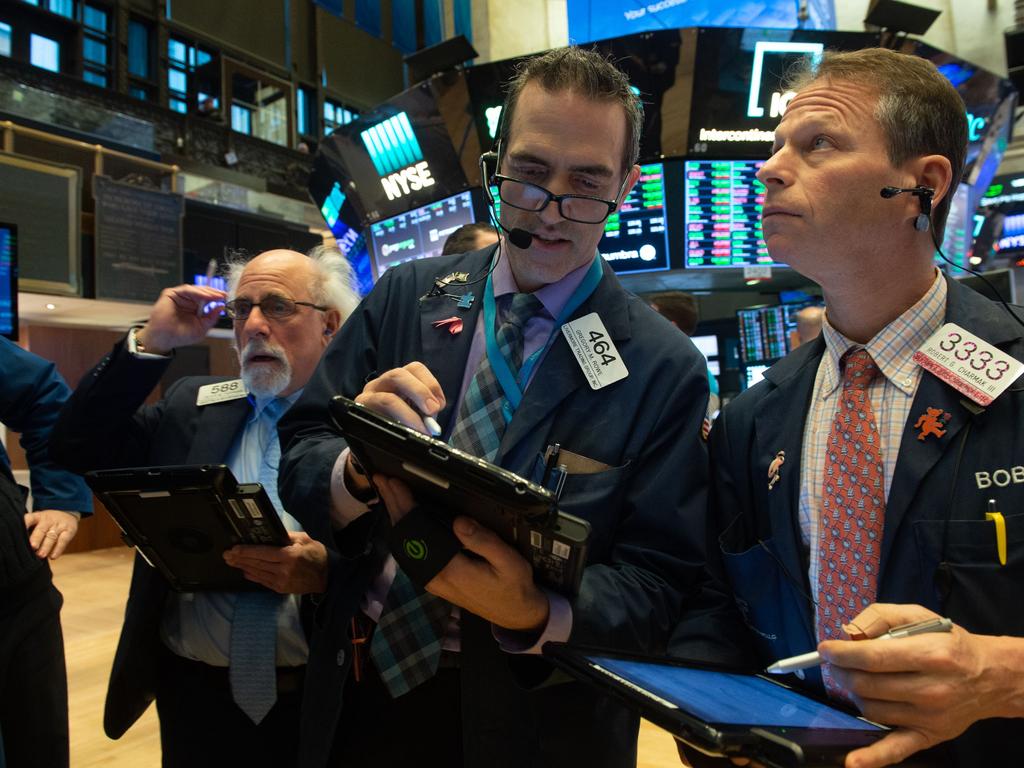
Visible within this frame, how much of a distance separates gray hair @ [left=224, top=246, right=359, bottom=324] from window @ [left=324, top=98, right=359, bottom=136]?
15.2 m

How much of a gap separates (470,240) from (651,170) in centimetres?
160

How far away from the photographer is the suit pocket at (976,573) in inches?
42.1

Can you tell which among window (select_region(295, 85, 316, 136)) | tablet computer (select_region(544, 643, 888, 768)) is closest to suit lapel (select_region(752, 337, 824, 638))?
tablet computer (select_region(544, 643, 888, 768))

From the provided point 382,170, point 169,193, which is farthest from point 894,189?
point 169,193

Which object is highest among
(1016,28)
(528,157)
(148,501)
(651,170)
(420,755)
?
(1016,28)

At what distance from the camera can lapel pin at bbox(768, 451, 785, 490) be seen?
4.33 feet

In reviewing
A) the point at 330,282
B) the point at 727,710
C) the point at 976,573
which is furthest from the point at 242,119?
the point at 727,710

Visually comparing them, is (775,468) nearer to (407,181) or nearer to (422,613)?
(422,613)

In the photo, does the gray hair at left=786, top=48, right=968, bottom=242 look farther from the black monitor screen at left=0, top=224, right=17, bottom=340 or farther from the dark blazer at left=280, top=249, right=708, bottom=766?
the black monitor screen at left=0, top=224, right=17, bottom=340

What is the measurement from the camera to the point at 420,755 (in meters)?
1.37

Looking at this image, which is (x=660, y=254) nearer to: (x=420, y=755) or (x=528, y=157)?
(x=528, y=157)

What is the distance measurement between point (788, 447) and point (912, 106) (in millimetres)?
585

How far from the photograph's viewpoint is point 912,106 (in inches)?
51.1

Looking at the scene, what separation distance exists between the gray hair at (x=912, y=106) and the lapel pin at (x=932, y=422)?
0.35 meters
